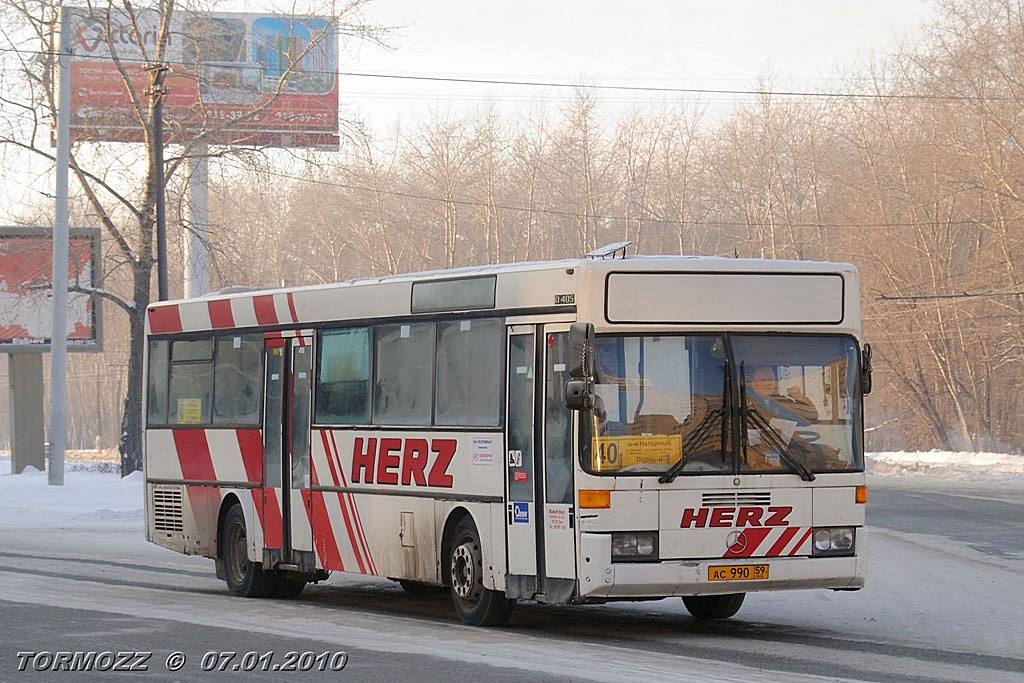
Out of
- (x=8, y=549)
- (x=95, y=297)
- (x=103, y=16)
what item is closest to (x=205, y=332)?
(x=8, y=549)

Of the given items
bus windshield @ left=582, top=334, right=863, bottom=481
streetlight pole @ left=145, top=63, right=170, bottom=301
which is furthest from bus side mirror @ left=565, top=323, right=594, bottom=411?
streetlight pole @ left=145, top=63, right=170, bottom=301

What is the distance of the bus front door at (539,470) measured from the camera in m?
11.6

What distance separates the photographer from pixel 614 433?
37.8ft

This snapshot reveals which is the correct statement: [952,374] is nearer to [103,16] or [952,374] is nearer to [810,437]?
[103,16]

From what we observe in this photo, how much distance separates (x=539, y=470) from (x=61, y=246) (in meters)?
22.1

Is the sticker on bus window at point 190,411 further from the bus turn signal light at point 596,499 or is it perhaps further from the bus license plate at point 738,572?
the bus license plate at point 738,572

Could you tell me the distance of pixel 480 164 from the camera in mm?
81375

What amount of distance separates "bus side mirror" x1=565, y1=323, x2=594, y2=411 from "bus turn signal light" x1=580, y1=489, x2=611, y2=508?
23.9 inches

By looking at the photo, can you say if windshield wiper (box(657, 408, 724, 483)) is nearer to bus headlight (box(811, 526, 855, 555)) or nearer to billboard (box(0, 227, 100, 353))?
bus headlight (box(811, 526, 855, 555))

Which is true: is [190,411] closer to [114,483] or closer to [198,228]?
[114,483]

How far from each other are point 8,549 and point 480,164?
6143 centimetres

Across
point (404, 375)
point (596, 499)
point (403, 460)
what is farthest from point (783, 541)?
point (404, 375)

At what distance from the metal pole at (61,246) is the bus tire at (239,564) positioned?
1611 cm

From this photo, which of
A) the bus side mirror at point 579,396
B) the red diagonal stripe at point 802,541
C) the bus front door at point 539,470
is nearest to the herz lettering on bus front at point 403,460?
the bus front door at point 539,470
